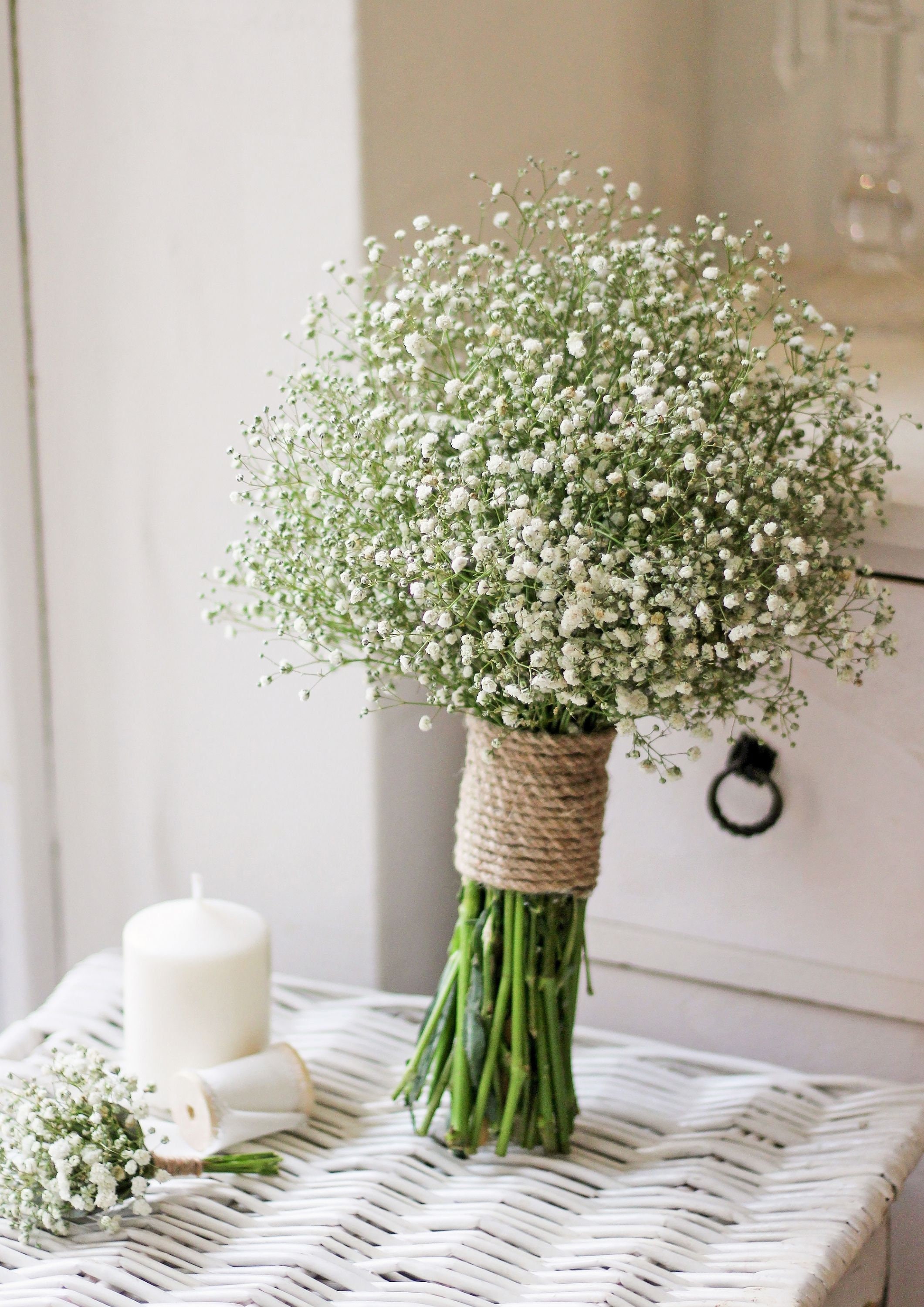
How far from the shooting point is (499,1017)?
0.86 metres

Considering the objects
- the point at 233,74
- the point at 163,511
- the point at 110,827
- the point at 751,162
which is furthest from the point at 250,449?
the point at 751,162

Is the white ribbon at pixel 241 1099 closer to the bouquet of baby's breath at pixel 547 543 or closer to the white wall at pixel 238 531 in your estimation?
the bouquet of baby's breath at pixel 547 543

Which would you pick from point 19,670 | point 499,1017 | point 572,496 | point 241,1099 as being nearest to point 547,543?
point 572,496

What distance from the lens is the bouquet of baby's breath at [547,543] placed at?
72cm

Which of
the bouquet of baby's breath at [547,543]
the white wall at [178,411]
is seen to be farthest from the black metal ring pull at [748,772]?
the white wall at [178,411]

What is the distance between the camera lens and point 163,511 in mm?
1075

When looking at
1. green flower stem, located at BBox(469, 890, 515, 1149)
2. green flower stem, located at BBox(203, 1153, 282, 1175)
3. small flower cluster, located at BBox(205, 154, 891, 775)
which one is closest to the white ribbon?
green flower stem, located at BBox(203, 1153, 282, 1175)

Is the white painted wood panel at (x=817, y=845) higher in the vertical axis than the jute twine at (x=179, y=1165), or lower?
higher

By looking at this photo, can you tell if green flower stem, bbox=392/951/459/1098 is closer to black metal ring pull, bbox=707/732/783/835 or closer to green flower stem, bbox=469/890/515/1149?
green flower stem, bbox=469/890/515/1149

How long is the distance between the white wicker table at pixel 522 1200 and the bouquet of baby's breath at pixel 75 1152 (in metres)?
0.02

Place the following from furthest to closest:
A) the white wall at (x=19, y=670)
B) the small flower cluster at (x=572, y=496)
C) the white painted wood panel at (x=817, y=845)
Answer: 1. the white wall at (x=19, y=670)
2. the white painted wood panel at (x=817, y=845)
3. the small flower cluster at (x=572, y=496)

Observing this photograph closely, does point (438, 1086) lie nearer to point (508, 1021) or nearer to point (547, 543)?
point (508, 1021)

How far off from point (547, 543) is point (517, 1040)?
32cm

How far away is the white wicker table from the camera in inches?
29.7
